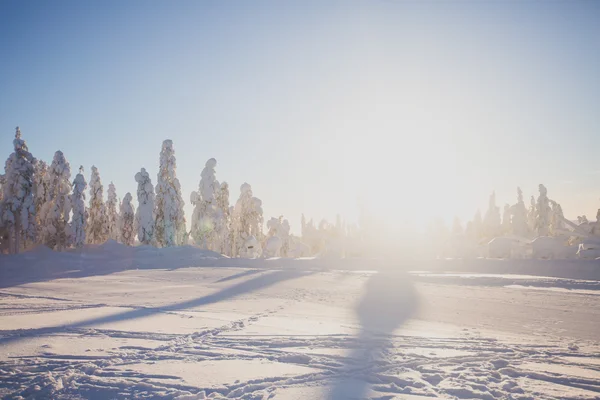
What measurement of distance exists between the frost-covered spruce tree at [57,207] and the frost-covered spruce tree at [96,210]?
29.9 ft

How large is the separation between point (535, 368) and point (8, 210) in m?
37.5

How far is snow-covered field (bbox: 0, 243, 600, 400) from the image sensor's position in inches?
157

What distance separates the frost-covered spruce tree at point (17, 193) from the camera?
2857cm

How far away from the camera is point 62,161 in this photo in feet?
121

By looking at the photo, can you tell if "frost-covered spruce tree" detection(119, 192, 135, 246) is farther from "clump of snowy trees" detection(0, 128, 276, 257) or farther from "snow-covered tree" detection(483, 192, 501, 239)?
"snow-covered tree" detection(483, 192, 501, 239)

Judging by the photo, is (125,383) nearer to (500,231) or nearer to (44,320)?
(44,320)

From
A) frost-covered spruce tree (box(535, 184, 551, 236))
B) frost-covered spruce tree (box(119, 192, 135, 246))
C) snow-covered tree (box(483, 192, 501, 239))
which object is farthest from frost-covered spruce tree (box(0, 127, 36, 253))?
snow-covered tree (box(483, 192, 501, 239))

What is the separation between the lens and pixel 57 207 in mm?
35062

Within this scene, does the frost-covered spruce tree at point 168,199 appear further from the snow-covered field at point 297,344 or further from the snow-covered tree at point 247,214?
the snow-covered field at point 297,344

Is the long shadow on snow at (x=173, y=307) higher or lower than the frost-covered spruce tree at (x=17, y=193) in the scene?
lower

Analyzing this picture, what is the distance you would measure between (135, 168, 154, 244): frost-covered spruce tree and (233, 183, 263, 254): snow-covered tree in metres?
10.8

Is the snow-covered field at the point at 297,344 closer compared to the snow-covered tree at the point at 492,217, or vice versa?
the snow-covered field at the point at 297,344

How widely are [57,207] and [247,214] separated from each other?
20.9 m

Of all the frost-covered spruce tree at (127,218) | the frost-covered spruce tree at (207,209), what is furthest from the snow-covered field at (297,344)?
the frost-covered spruce tree at (127,218)
